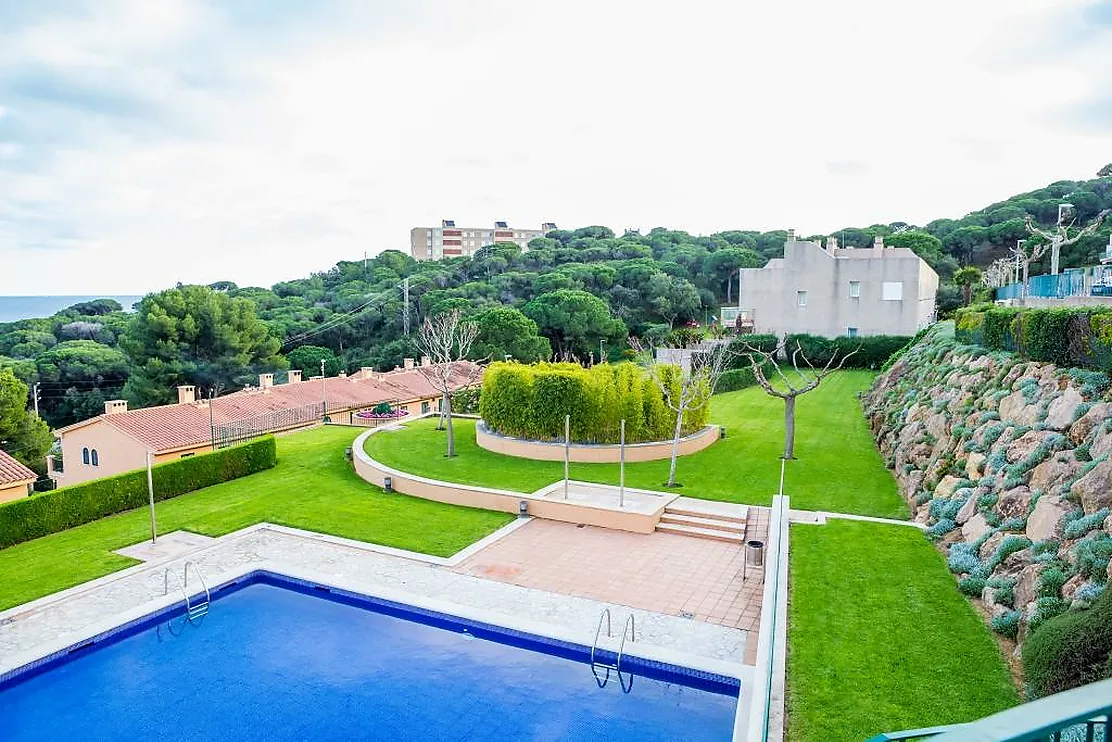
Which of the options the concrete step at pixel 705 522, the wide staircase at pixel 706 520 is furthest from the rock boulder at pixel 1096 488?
the concrete step at pixel 705 522

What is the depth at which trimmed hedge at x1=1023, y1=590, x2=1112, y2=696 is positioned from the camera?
6.40 metres

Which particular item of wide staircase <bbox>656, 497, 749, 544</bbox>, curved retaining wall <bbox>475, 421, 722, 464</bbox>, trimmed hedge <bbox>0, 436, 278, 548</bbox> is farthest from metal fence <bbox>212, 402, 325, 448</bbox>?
wide staircase <bbox>656, 497, 749, 544</bbox>

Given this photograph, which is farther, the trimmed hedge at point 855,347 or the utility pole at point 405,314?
the utility pole at point 405,314

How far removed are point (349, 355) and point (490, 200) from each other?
47.4 meters

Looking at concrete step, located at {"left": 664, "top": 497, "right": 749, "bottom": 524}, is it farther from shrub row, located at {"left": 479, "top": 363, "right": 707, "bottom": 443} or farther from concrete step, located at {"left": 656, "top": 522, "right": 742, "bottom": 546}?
shrub row, located at {"left": 479, "top": 363, "right": 707, "bottom": 443}

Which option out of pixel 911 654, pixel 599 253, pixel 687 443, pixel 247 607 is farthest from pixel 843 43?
pixel 599 253

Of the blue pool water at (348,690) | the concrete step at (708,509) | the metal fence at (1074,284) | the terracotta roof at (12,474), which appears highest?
the metal fence at (1074,284)

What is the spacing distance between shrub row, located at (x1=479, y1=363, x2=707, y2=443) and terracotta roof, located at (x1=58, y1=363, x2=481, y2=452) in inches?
320

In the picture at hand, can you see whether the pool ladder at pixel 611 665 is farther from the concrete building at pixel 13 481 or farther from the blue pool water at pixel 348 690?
the concrete building at pixel 13 481

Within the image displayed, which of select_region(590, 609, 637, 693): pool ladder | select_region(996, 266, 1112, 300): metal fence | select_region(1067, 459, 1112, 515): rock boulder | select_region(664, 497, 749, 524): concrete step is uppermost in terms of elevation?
select_region(996, 266, 1112, 300): metal fence

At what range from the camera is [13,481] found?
61.9ft

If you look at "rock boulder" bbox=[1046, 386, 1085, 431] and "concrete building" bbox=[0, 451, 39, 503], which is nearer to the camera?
"rock boulder" bbox=[1046, 386, 1085, 431]

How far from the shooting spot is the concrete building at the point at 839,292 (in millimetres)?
39500

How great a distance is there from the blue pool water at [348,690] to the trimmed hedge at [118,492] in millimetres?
6474
